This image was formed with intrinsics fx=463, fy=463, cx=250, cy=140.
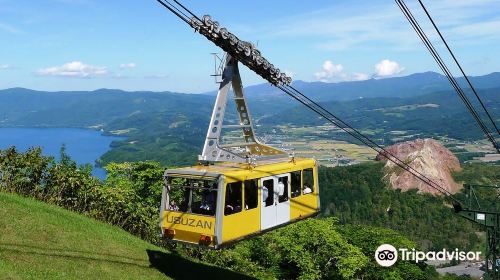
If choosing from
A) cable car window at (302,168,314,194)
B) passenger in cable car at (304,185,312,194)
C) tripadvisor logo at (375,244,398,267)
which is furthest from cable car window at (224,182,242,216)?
tripadvisor logo at (375,244,398,267)

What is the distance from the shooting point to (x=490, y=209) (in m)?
19.1

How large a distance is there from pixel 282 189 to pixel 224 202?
3.18 meters

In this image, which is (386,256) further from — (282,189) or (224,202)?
(224,202)

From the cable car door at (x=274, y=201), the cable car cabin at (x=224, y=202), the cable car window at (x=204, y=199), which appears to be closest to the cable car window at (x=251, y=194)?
the cable car cabin at (x=224, y=202)

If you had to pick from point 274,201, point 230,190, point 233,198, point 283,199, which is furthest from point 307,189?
point 230,190

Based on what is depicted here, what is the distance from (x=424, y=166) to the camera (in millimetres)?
172125

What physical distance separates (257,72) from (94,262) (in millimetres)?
8684

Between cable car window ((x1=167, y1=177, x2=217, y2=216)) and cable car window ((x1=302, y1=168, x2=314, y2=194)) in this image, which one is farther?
cable car window ((x1=302, y1=168, x2=314, y2=194))

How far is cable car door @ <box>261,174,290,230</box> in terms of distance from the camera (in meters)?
15.3

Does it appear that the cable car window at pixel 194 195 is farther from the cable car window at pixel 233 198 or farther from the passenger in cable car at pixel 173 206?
the cable car window at pixel 233 198

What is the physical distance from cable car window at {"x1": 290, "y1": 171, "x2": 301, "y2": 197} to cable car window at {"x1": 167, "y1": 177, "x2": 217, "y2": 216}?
377 centimetres

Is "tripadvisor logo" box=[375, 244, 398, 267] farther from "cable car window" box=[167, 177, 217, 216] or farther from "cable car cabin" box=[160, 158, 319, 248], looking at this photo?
"cable car window" box=[167, 177, 217, 216]

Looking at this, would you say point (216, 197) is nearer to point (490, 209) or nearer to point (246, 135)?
point (246, 135)

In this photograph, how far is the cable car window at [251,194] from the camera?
14500mm
